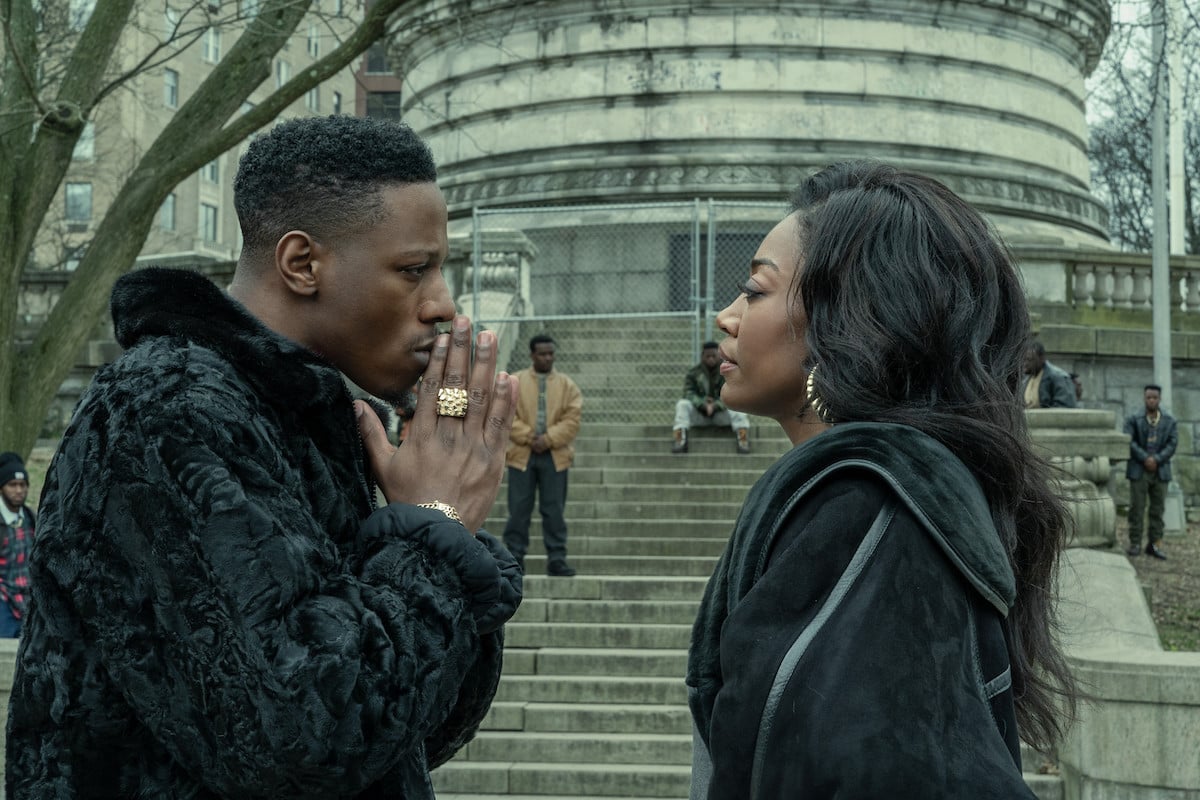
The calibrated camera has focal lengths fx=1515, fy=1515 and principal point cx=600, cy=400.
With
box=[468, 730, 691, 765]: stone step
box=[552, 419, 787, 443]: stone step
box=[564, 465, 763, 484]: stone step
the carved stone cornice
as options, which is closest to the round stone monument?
the carved stone cornice

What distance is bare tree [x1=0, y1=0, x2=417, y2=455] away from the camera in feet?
36.4

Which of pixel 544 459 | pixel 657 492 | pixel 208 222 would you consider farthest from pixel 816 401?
pixel 208 222

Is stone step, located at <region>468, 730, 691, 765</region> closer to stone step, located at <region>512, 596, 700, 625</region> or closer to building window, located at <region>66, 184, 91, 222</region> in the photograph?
stone step, located at <region>512, 596, 700, 625</region>

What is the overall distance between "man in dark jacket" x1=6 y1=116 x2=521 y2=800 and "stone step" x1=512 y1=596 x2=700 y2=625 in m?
8.12

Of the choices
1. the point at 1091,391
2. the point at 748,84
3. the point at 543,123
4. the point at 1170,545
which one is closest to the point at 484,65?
the point at 543,123

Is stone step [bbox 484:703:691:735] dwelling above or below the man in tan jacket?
below

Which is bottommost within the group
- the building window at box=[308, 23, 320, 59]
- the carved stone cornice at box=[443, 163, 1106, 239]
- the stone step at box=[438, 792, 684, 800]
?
the stone step at box=[438, 792, 684, 800]

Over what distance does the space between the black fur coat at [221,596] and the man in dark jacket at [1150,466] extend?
1448 cm

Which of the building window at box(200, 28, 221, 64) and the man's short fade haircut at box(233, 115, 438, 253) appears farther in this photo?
the building window at box(200, 28, 221, 64)

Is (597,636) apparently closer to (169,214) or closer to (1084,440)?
(1084,440)

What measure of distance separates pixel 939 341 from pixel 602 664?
7.75 metres

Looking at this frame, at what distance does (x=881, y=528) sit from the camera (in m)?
2.18

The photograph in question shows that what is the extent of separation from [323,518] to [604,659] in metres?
7.80

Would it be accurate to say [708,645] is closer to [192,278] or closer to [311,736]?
[311,736]
